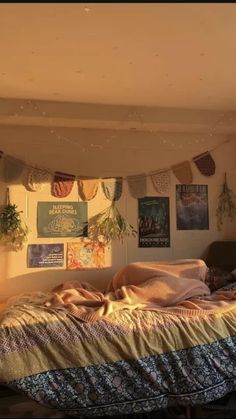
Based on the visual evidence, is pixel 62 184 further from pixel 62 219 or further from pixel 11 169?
pixel 11 169

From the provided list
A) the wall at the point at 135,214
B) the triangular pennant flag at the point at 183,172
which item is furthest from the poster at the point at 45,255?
the triangular pennant flag at the point at 183,172

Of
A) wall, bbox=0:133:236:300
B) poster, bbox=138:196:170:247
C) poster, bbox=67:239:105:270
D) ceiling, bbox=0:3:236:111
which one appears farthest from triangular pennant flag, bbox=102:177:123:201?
ceiling, bbox=0:3:236:111

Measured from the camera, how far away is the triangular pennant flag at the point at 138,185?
341 cm

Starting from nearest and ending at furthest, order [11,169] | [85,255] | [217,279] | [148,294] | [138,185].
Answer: [148,294] < [217,279] < [11,169] < [85,255] < [138,185]

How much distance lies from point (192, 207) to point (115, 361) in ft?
5.68

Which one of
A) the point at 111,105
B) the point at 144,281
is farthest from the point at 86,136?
the point at 144,281

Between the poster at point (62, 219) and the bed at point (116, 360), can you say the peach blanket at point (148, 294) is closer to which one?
the bed at point (116, 360)

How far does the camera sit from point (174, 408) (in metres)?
2.41

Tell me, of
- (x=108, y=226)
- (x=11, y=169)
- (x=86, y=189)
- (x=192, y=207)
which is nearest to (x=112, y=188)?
(x=86, y=189)

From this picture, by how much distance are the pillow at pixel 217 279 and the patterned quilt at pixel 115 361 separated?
734 mm

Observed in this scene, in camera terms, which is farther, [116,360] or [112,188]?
[112,188]

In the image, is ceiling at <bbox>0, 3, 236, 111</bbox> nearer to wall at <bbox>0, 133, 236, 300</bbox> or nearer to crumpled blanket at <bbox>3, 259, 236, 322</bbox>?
wall at <bbox>0, 133, 236, 300</bbox>

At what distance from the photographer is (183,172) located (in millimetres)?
3498

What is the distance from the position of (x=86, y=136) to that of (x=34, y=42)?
1.23 metres
